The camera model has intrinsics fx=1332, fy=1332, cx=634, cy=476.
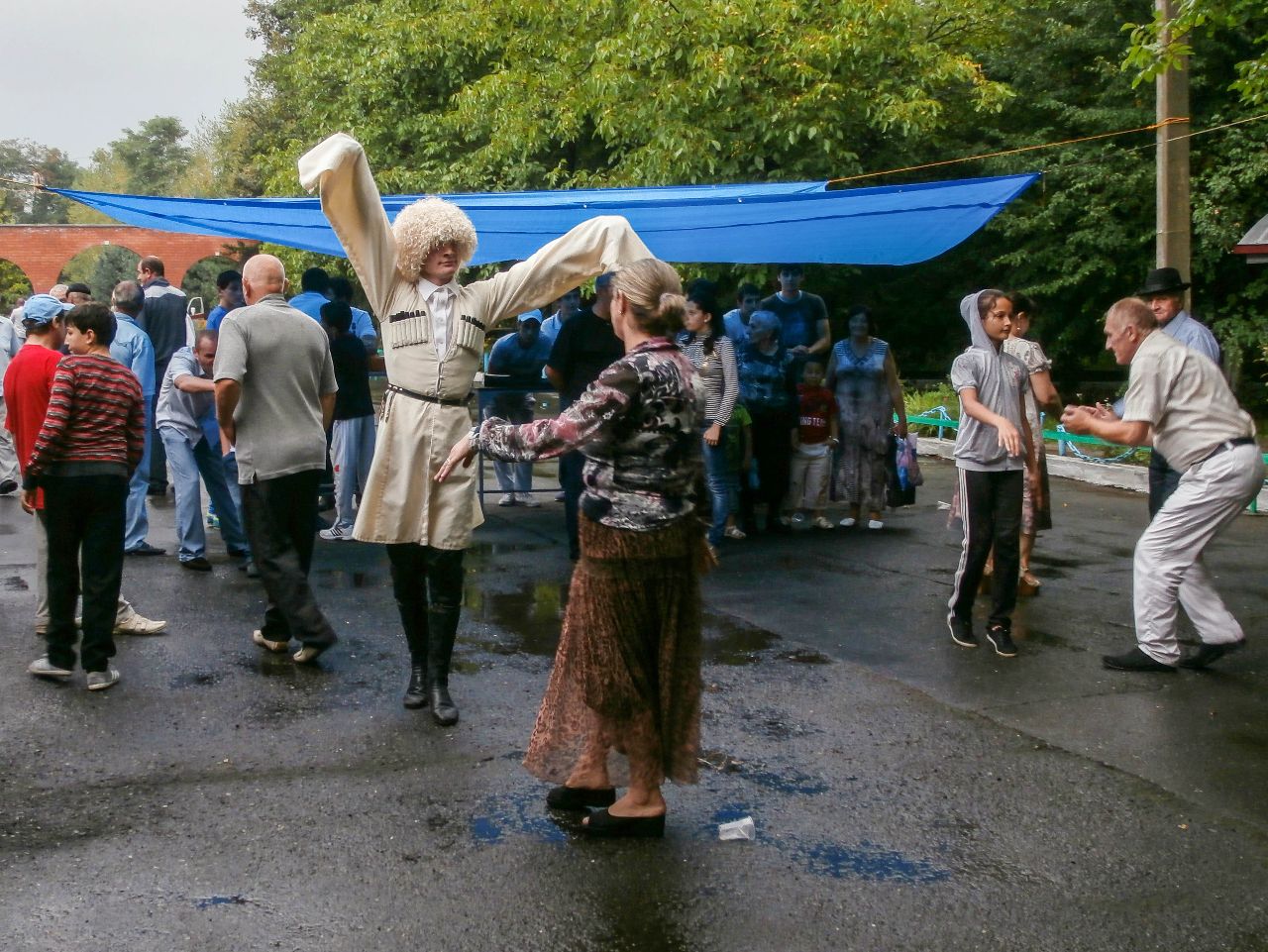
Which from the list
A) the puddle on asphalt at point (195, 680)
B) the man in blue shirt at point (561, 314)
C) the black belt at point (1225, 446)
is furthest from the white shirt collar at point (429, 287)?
the man in blue shirt at point (561, 314)

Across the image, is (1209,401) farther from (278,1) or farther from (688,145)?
(278,1)

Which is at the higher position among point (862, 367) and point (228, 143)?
point (228, 143)

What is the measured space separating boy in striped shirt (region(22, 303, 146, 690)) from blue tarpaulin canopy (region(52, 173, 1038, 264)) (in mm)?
3576

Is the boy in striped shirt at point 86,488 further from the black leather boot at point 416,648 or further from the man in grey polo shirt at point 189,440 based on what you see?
the man in grey polo shirt at point 189,440

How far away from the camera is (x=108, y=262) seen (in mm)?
48188

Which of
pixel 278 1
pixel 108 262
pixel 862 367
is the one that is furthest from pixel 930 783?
pixel 108 262

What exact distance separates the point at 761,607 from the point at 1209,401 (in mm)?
2770

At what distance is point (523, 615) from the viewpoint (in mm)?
7555

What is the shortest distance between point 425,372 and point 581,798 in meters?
1.79

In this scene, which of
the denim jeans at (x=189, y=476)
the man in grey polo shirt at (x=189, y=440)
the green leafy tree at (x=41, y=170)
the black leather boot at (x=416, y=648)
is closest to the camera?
the black leather boot at (x=416, y=648)

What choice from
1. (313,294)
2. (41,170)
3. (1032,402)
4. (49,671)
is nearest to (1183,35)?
(1032,402)

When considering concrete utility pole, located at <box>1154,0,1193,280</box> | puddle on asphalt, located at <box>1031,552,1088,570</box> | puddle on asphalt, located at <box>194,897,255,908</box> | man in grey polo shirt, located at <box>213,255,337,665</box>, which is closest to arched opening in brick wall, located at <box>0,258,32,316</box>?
concrete utility pole, located at <box>1154,0,1193,280</box>

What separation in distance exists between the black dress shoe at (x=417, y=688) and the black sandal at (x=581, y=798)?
4.36ft

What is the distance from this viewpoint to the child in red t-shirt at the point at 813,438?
10.4 meters
